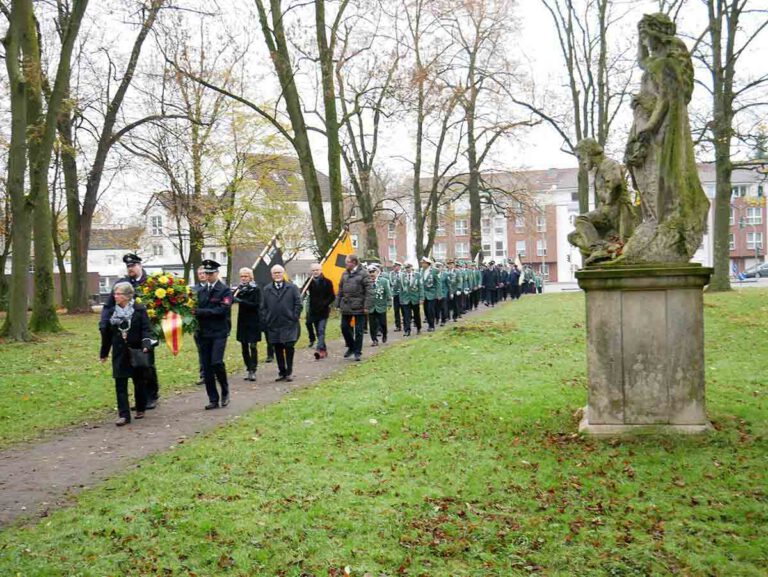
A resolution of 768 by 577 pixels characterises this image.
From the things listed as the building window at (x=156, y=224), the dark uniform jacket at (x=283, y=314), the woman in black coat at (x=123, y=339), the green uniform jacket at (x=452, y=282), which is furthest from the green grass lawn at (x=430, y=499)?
the building window at (x=156, y=224)

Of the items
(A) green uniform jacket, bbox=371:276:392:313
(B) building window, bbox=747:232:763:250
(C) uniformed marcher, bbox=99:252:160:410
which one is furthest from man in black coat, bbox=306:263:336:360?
(B) building window, bbox=747:232:763:250

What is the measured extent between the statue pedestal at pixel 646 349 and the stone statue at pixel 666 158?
0.35 metres

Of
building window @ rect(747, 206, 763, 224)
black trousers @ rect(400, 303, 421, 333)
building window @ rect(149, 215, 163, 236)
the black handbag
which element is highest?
building window @ rect(149, 215, 163, 236)

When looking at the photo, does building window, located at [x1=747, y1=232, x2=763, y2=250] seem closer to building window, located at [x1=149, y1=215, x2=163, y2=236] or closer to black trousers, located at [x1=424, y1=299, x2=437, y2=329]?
building window, located at [x1=149, y1=215, x2=163, y2=236]

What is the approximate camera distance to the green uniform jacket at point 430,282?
22.1 metres

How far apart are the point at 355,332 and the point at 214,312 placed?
541cm

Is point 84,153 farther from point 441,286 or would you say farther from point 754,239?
point 754,239

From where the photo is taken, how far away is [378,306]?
19578 mm

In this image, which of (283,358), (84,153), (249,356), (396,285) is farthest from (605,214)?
(84,153)

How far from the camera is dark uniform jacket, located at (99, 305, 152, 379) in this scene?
10195 mm

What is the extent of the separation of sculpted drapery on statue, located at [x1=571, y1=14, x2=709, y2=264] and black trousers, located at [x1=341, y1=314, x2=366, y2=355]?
27.0 ft

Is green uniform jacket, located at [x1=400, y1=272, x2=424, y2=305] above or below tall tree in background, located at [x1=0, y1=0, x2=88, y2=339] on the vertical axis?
below

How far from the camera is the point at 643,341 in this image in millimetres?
7730

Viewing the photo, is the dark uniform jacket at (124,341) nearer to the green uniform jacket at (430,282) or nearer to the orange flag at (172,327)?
the orange flag at (172,327)
